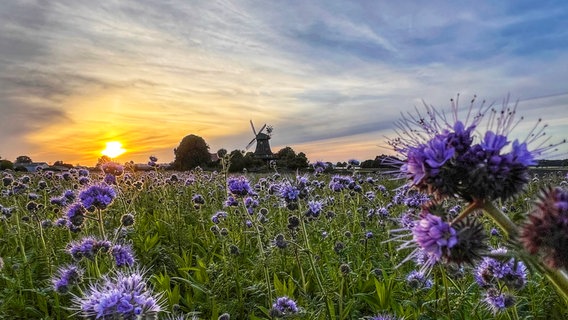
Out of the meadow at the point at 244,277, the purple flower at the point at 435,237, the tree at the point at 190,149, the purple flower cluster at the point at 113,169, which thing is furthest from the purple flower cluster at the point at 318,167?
the tree at the point at 190,149

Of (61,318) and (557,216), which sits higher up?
(557,216)

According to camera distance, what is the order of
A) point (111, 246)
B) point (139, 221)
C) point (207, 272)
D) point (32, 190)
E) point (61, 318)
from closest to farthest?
point (111, 246)
point (61, 318)
point (207, 272)
point (139, 221)
point (32, 190)

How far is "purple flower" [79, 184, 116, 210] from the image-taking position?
4.49m

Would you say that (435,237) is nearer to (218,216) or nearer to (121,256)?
(121,256)

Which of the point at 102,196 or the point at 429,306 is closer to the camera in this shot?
the point at 429,306

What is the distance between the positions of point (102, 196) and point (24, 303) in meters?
1.77

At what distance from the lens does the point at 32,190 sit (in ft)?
37.8

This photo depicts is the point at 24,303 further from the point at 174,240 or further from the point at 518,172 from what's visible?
the point at 518,172

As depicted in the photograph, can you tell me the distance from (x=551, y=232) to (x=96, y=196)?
13.4 feet

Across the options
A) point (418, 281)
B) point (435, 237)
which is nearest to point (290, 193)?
point (418, 281)

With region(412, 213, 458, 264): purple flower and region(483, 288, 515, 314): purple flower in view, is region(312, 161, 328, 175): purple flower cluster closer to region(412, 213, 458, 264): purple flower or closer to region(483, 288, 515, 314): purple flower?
region(483, 288, 515, 314): purple flower

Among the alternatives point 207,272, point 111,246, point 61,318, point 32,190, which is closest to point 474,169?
point 111,246

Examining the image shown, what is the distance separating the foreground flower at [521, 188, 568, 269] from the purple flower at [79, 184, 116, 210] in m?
3.93

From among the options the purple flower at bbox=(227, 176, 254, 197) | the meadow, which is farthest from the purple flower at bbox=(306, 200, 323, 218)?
the purple flower at bbox=(227, 176, 254, 197)
